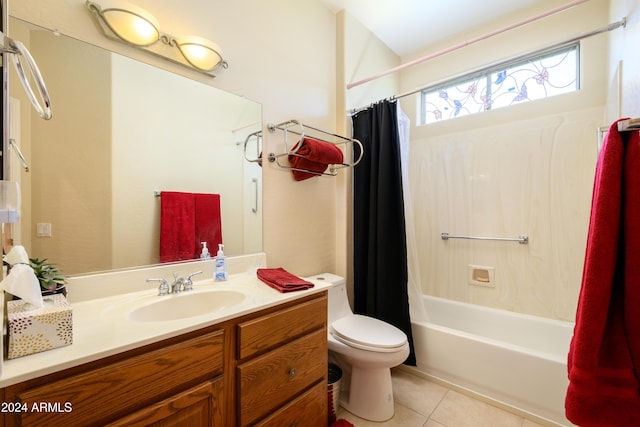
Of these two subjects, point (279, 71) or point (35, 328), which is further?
point (279, 71)

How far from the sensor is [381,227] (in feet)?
6.73

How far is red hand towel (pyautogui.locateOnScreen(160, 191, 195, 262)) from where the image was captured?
52.6 inches

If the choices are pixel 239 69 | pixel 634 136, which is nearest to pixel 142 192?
pixel 239 69

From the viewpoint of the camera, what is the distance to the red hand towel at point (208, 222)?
1454 millimetres

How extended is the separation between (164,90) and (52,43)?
0.39m

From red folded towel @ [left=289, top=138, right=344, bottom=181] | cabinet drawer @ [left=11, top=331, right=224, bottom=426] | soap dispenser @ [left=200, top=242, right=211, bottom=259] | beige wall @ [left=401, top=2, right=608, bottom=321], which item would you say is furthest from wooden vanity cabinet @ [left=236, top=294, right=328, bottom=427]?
beige wall @ [left=401, top=2, right=608, bottom=321]

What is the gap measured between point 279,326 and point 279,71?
1517mm

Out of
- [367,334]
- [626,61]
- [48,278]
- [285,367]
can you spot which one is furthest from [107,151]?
[626,61]

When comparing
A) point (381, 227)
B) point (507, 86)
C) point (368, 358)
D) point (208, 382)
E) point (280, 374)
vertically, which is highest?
point (507, 86)

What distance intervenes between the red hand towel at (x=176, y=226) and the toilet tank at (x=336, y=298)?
0.86 metres

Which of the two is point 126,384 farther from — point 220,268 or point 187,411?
point 220,268

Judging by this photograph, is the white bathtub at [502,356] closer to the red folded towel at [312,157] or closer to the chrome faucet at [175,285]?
the red folded towel at [312,157]

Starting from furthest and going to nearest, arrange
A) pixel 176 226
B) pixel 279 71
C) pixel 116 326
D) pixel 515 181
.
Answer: pixel 515 181 < pixel 279 71 < pixel 176 226 < pixel 116 326

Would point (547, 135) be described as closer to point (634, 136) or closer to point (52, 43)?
point (634, 136)
